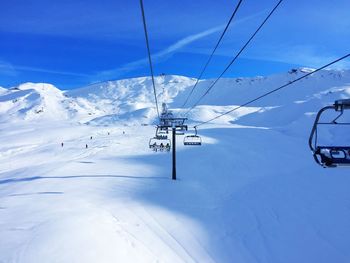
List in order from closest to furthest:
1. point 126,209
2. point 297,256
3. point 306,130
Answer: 1. point 297,256
2. point 126,209
3. point 306,130

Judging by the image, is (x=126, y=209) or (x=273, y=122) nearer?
(x=126, y=209)

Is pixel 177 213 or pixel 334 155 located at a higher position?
pixel 334 155

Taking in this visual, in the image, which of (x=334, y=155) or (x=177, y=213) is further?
(x=177, y=213)

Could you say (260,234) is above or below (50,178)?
below

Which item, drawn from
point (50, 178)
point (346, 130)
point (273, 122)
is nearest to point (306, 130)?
point (346, 130)

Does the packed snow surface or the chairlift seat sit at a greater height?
the chairlift seat

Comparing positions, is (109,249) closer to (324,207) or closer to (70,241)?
(70,241)

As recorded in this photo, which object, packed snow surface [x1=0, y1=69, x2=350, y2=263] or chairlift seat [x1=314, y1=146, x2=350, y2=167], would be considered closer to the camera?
chairlift seat [x1=314, y1=146, x2=350, y2=167]

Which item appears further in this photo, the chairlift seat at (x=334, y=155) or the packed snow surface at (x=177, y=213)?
the packed snow surface at (x=177, y=213)

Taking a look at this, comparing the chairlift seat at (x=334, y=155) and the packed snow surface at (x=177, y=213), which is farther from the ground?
the chairlift seat at (x=334, y=155)

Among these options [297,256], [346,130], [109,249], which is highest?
[346,130]

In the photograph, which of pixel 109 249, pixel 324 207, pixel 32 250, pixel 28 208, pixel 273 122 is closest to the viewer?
pixel 32 250

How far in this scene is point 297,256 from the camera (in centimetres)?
1274

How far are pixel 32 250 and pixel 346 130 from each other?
65.2 metres
